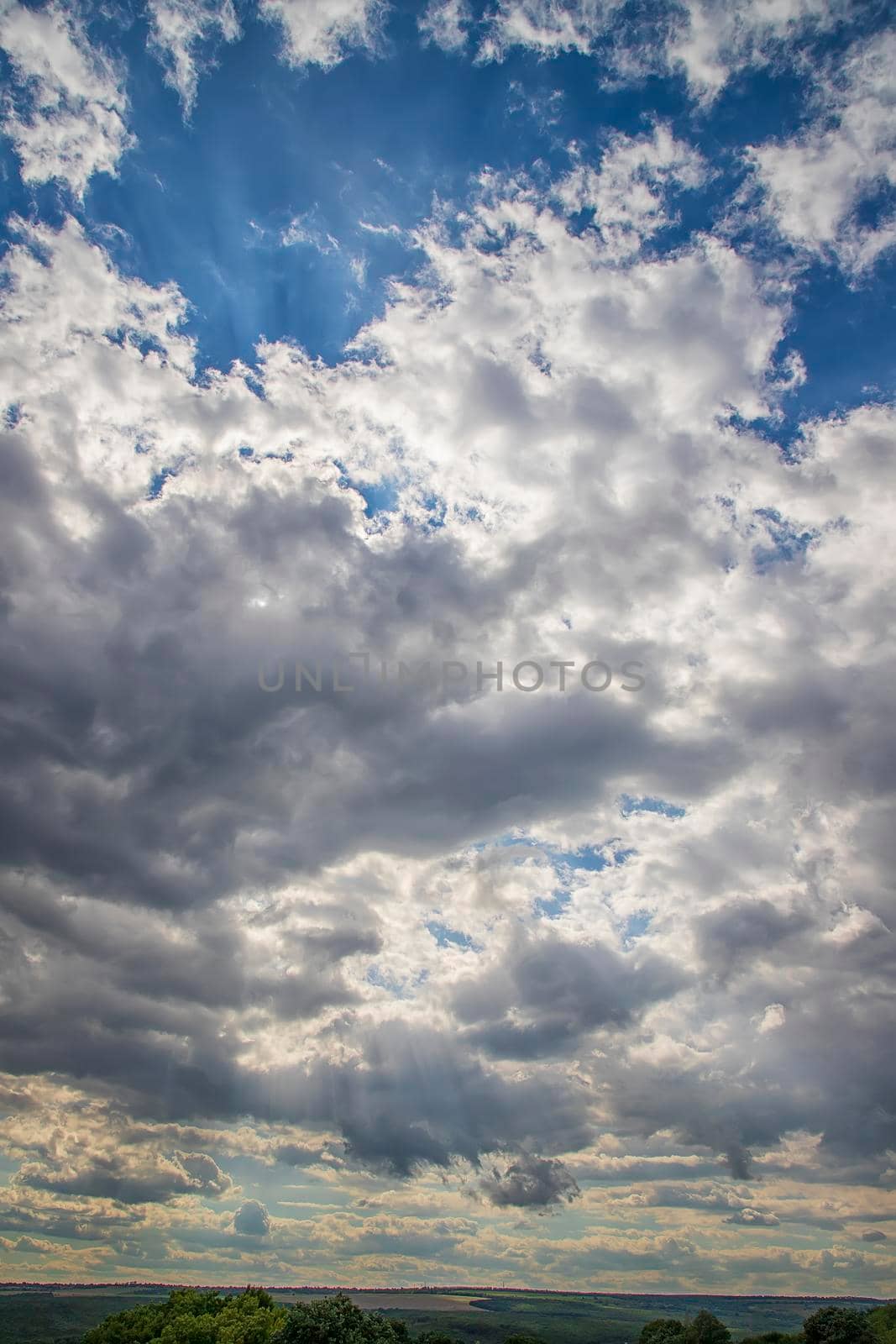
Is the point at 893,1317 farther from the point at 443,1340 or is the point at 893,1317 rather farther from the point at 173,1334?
the point at 173,1334

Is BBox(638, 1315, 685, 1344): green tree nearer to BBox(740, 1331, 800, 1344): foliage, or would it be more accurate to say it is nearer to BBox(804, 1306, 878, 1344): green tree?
BBox(740, 1331, 800, 1344): foliage

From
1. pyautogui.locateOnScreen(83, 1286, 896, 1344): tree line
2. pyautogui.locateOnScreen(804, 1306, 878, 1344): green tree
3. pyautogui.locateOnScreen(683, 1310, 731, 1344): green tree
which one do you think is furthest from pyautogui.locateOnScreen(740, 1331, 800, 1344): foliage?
pyautogui.locateOnScreen(804, 1306, 878, 1344): green tree

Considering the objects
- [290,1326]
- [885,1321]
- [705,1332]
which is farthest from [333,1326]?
[885,1321]

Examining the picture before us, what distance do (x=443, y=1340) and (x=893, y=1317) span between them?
7809 cm

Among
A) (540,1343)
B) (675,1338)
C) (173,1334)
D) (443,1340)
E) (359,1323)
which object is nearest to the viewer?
(359,1323)

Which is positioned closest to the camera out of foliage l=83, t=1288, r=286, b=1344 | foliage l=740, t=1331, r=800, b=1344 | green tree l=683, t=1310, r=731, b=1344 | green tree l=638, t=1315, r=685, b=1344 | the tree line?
the tree line

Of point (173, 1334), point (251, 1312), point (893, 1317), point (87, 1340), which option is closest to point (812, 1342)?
point (893, 1317)

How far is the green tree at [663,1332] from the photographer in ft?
478

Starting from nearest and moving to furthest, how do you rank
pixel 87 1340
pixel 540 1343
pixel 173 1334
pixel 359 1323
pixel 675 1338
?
pixel 359 1323 < pixel 173 1334 < pixel 87 1340 < pixel 675 1338 < pixel 540 1343

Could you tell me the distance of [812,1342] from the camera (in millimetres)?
116500

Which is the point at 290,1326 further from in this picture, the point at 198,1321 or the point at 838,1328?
the point at 838,1328

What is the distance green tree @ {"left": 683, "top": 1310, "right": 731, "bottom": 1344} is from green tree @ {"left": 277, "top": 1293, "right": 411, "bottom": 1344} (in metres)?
65.8

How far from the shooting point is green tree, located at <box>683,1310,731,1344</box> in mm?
136000

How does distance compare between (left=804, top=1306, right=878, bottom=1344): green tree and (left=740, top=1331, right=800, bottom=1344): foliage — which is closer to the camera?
(left=804, top=1306, right=878, bottom=1344): green tree
